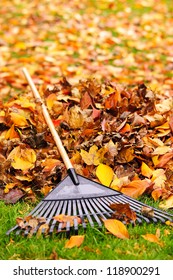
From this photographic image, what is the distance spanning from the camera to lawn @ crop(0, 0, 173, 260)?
3.11 m

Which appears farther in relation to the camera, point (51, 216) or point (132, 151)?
point (132, 151)

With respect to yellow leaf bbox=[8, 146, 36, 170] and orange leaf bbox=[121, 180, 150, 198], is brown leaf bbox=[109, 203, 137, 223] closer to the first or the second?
orange leaf bbox=[121, 180, 150, 198]

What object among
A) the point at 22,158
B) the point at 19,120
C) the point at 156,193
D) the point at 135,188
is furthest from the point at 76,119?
the point at 156,193

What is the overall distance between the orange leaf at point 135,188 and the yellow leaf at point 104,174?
132mm

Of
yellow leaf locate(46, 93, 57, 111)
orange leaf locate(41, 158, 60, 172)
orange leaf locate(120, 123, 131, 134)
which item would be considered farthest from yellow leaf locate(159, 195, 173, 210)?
yellow leaf locate(46, 93, 57, 111)

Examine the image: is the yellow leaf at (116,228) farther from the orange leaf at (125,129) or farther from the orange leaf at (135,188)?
the orange leaf at (125,129)

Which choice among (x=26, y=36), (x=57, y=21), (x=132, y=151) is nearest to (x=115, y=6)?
(x=57, y=21)

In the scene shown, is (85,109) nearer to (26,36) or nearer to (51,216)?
(51,216)

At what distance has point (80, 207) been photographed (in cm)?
332

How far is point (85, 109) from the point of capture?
14.0 feet

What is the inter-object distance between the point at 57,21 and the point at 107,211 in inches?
233

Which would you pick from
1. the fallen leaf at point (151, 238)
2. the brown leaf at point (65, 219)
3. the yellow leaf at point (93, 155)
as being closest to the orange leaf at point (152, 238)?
the fallen leaf at point (151, 238)

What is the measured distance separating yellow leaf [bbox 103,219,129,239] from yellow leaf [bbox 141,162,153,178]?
0.68 meters

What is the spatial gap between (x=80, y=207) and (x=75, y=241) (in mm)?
268
